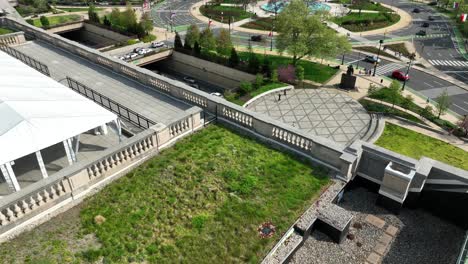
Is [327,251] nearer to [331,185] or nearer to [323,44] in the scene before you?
[331,185]

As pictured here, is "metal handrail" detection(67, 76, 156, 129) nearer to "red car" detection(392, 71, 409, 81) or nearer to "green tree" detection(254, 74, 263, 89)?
"green tree" detection(254, 74, 263, 89)

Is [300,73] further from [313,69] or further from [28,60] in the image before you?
[28,60]

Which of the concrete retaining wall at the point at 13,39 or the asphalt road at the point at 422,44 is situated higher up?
the concrete retaining wall at the point at 13,39

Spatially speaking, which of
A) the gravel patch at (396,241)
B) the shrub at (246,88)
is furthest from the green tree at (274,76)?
the gravel patch at (396,241)

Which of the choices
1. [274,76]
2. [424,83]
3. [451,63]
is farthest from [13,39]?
[451,63]

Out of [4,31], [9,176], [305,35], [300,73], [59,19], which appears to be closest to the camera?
[9,176]

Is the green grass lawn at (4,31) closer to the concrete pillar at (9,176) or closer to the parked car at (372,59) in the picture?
the concrete pillar at (9,176)

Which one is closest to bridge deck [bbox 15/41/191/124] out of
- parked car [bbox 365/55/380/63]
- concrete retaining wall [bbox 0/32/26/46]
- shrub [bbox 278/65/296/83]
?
concrete retaining wall [bbox 0/32/26/46]
